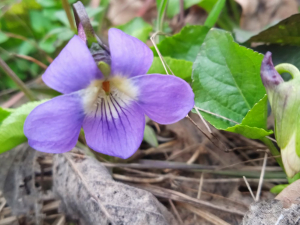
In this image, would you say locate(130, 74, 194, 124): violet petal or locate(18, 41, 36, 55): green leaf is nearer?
locate(130, 74, 194, 124): violet petal

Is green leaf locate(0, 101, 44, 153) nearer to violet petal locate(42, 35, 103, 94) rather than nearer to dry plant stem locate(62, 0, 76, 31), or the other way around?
violet petal locate(42, 35, 103, 94)

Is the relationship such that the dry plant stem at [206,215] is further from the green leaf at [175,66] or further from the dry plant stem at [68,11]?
the dry plant stem at [68,11]

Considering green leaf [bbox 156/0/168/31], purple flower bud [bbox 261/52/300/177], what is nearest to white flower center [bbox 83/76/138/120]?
purple flower bud [bbox 261/52/300/177]

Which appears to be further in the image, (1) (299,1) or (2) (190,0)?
(1) (299,1)

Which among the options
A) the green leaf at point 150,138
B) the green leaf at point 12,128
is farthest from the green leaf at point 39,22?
the green leaf at point 150,138

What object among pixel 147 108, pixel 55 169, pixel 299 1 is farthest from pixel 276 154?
pixel 299 1

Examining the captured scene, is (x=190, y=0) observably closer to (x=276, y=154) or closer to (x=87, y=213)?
(x=276, y=154)
